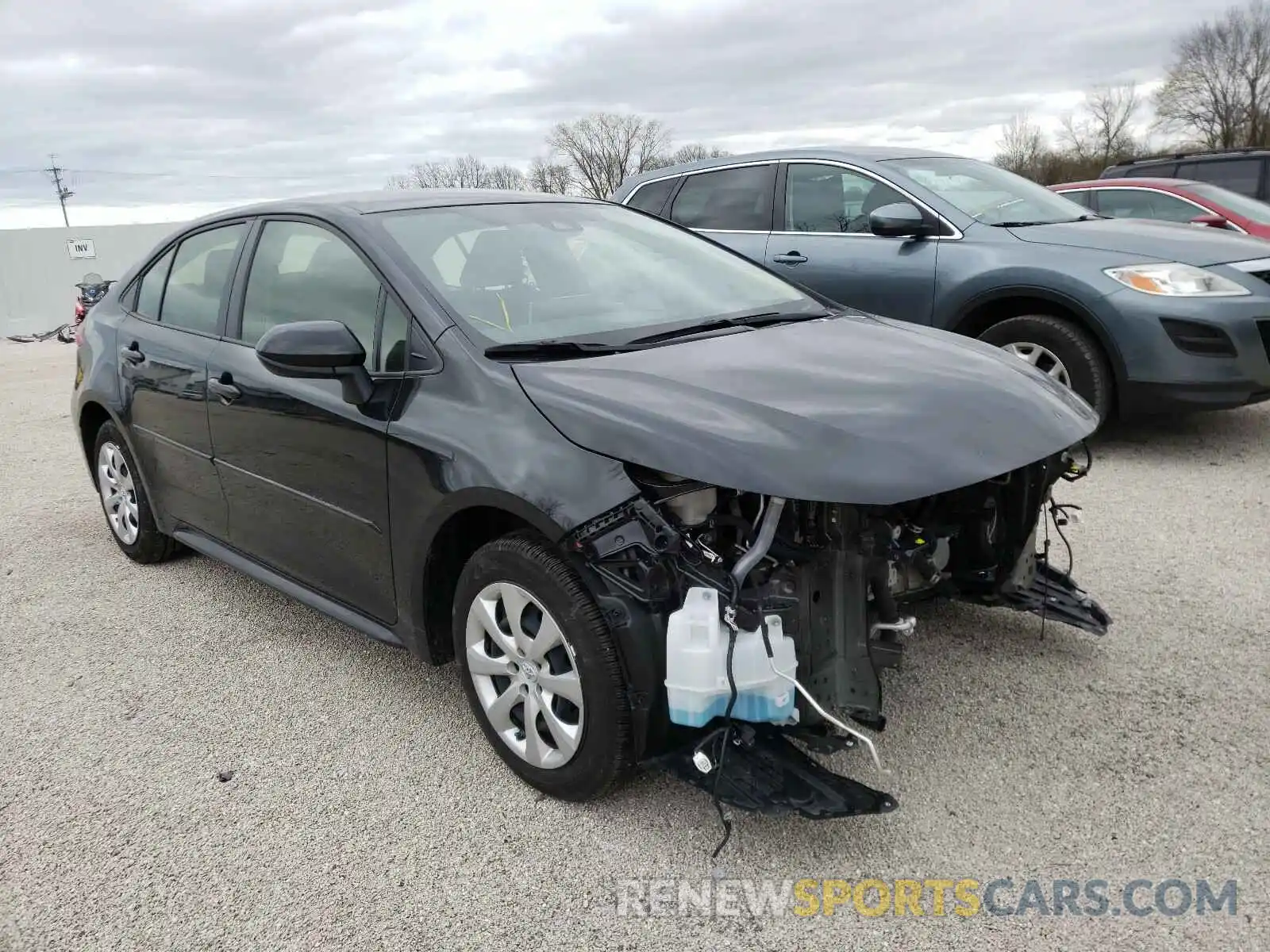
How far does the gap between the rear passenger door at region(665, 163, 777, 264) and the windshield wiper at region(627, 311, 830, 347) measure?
10.7 ft

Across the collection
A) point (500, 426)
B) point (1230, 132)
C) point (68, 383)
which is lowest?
point (68, 383)

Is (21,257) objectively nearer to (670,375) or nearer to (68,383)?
(68,383)

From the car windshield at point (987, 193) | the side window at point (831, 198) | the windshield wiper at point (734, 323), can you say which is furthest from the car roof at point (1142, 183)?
the windshield wiper at point (734, 323)

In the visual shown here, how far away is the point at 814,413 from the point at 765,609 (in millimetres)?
483

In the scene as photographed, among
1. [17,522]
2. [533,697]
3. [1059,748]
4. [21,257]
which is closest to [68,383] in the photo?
[17,522]

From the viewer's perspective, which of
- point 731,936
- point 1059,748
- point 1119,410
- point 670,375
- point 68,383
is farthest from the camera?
point 68,383

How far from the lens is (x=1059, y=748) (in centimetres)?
282

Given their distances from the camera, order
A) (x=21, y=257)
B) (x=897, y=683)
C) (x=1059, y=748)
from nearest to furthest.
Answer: (x=1059, y=748) → (x=897, y=683) → (x=21, y=257)

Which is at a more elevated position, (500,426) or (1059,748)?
(500,426)

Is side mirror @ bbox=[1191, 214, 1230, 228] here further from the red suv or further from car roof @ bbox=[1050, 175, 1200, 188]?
car roof @ bbox=[1050, 175, 1200, 188]

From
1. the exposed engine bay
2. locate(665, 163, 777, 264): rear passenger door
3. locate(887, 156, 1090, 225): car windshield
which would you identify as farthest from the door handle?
locate(887, 156, 1090, 225): car windshield

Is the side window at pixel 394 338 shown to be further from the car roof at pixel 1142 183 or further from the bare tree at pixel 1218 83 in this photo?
the bare tree at pixel 1218 83

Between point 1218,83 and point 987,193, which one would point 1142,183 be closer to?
point 987,193

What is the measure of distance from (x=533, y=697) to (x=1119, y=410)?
4.14m
